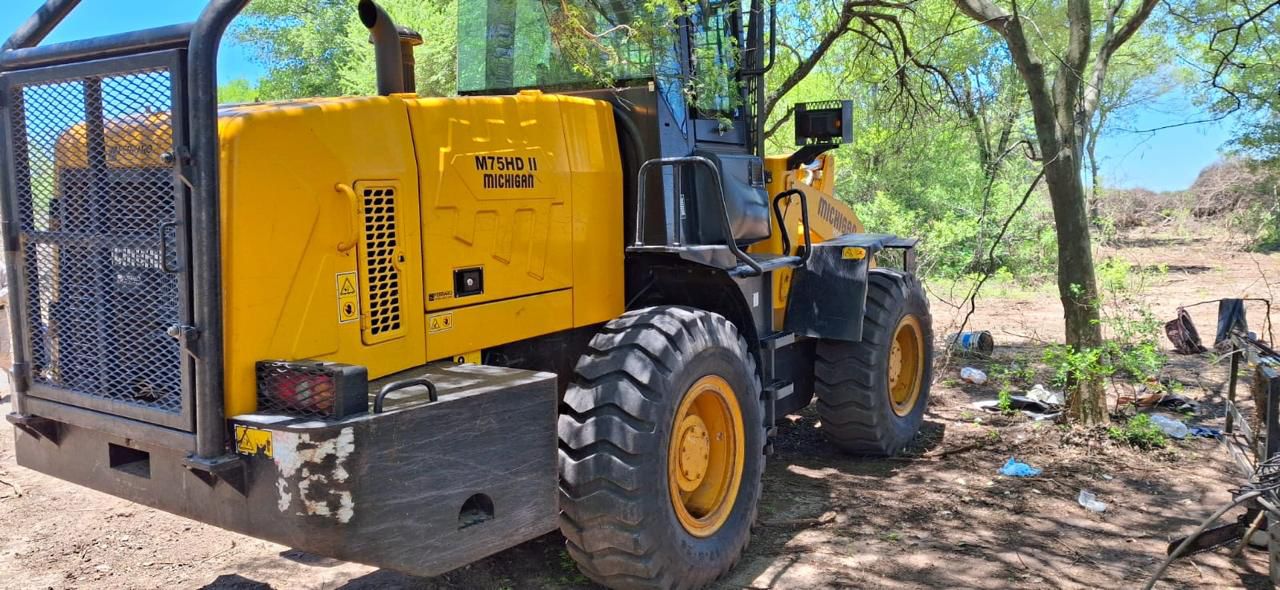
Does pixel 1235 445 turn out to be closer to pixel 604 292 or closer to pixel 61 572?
pixel 604 292

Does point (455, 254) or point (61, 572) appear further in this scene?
point (61, 572)

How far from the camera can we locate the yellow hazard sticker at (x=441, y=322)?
3.79m

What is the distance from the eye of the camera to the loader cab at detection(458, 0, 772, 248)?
4.80 metres

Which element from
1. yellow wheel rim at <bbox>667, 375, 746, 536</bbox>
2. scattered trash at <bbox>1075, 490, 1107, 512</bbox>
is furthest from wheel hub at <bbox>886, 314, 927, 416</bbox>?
yellow wheel rim at <bbox>667, 375, 746, 536</bbox>

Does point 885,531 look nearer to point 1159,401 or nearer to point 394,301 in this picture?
point 394,301

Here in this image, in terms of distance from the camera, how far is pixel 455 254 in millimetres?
3875

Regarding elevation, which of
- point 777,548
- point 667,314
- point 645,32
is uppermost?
point 645,32

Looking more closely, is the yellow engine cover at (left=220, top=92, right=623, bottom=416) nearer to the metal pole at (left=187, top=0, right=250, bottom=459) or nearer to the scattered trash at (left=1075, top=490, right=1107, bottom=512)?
the metal pole at (left=187, top=0, right=250, bottom=459)

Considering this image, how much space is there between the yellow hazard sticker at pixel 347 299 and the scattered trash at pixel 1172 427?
5.52 metres

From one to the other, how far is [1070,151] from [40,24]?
6.12m

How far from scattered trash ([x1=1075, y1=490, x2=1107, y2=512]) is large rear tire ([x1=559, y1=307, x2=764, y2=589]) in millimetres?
2107

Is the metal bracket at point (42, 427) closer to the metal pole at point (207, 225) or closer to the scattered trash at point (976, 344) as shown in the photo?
the metal pole at point (207, 225)

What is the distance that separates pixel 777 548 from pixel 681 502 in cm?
85

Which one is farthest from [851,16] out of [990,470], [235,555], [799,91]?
[799,91]
